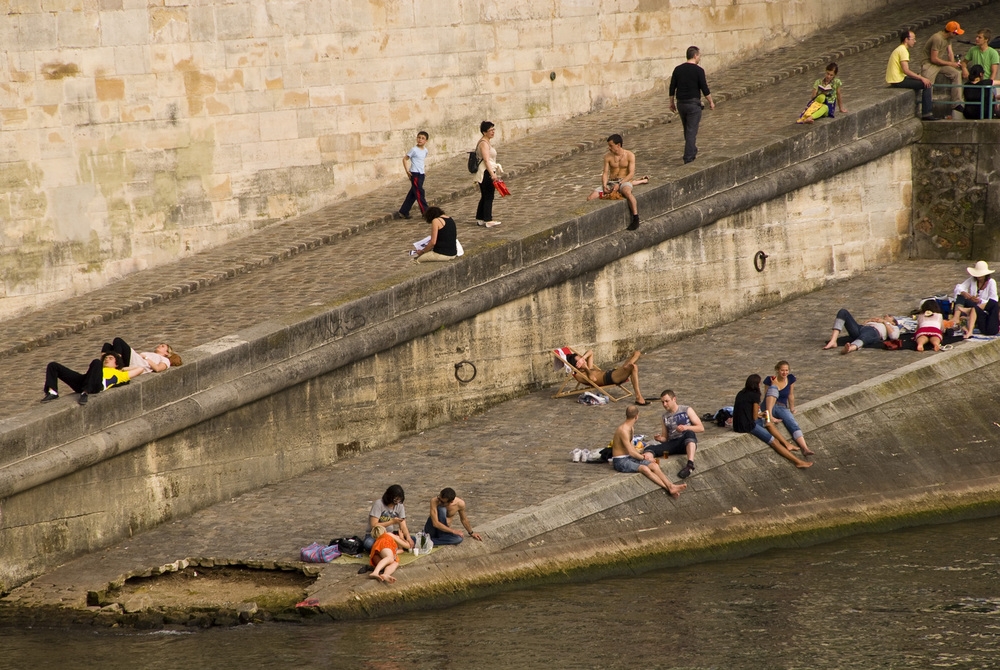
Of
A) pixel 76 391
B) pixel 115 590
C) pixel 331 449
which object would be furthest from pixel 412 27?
pixel 115 590

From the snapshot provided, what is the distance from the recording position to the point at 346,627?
13.2m

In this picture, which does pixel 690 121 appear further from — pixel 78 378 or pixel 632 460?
pixel 78 378

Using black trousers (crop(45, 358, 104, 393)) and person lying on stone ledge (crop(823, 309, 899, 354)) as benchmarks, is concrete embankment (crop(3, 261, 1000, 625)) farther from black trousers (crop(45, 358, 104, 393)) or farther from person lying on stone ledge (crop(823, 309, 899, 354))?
black trousers (crop(45, 358, 104, 393))

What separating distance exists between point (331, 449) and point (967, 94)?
10.8 m

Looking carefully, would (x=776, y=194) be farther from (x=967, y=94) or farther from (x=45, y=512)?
(x=45, y=512)

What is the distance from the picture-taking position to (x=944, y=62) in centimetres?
2128

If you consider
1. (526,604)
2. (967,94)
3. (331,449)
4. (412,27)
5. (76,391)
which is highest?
(412,27)

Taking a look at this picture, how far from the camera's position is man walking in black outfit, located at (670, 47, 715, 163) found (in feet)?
63.4

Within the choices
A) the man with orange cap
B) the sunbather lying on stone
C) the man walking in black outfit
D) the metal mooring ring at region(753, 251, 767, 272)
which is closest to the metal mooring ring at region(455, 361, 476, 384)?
the sunbather lying on stone

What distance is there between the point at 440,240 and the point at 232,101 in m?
4.19

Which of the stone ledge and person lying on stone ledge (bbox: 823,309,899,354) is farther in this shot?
person lying on stone ledge (bbox: 823,309,899,354)

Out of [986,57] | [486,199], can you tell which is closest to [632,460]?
[486,199]

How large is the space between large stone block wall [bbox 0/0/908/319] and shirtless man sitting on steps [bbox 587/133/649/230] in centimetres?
367

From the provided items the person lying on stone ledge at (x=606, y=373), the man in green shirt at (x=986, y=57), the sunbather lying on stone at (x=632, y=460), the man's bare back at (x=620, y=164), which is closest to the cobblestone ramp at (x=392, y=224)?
the man's bare back at (x=620, y=164)
